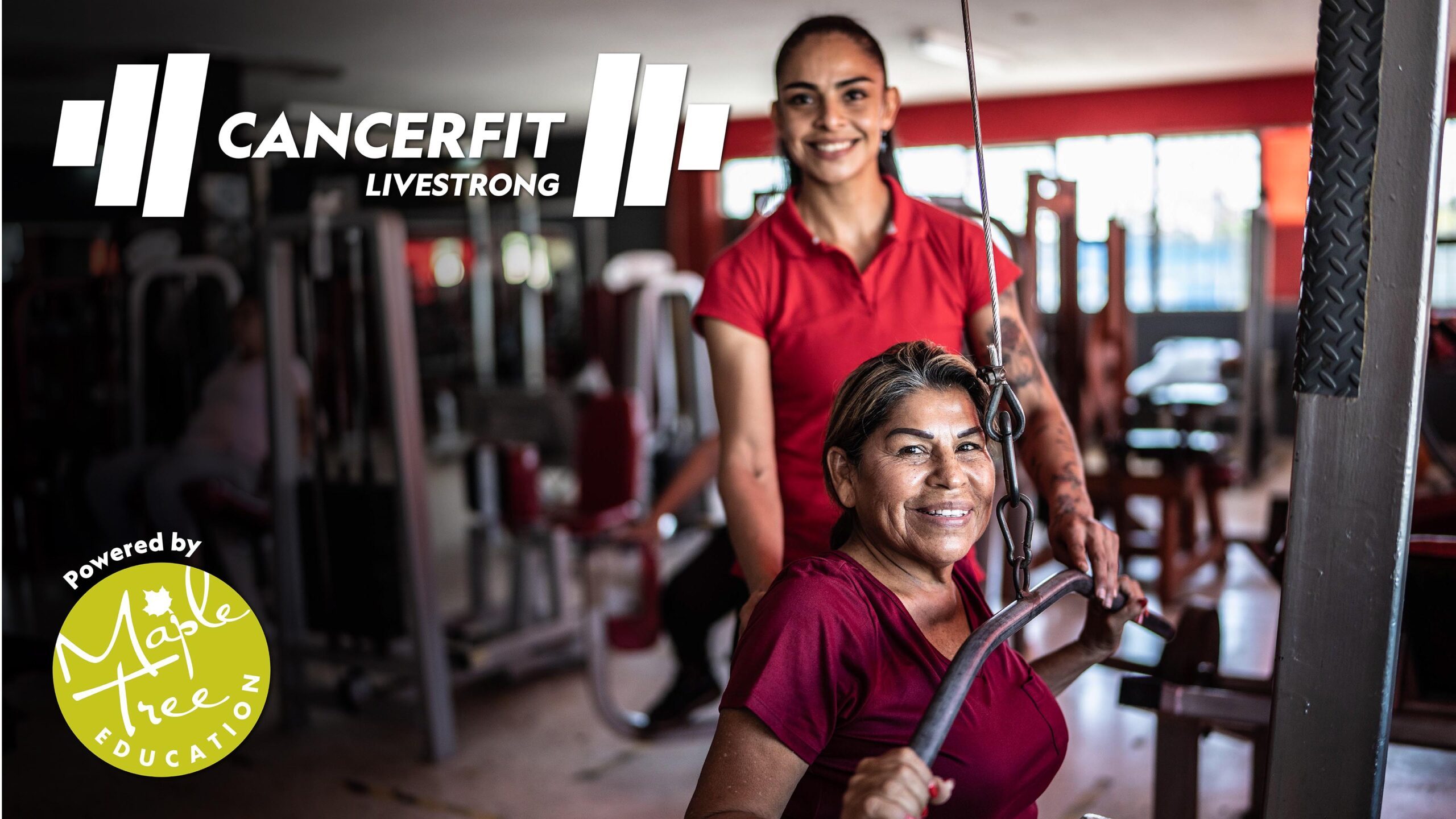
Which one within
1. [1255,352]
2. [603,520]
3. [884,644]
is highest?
[884,644]

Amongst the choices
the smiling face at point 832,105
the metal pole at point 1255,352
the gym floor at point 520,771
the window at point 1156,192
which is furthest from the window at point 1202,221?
the smiling face at point 832,105

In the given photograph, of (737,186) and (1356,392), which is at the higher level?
(737,186)

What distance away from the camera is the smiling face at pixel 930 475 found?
1.14m

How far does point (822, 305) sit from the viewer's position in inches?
59.6

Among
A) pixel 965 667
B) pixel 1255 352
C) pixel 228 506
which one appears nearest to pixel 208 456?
pixel 228 506

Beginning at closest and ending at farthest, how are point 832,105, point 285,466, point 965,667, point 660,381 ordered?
1. point 965,667
2. point 832,105
3. point 285,466
4. point 660,381

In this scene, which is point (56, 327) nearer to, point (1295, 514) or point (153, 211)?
point (153, 211)

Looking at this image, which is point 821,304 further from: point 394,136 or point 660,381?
point 660,381

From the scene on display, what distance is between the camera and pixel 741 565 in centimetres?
153

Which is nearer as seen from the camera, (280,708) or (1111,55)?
(280,708)

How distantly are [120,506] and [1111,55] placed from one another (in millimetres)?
6846

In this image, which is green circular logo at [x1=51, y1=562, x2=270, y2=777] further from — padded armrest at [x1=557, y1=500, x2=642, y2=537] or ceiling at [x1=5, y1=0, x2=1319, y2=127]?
ceiling at [x1=5, y1=0, x2=1319, y2=127]

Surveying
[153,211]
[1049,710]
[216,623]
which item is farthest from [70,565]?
[1049,710]

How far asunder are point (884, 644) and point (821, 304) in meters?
0.54
